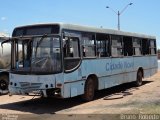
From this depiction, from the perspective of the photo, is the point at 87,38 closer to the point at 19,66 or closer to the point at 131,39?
the point at 19,66

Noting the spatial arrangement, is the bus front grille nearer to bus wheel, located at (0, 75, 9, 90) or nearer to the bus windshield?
the bus windshield

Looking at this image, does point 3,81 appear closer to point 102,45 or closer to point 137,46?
point 102,45

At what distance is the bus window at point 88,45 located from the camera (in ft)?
47.3

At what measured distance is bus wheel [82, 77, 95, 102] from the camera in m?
14.4

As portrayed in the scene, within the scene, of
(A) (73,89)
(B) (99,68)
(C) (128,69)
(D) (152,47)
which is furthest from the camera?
(D) (152,47)

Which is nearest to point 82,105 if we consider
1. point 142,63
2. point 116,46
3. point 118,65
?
point 118,65

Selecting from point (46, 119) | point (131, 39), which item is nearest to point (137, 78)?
point (131, 39)

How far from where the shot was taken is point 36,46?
A: 1338 cm

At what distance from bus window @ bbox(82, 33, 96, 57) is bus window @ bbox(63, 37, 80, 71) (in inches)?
21.8

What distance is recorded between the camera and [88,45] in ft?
48.2

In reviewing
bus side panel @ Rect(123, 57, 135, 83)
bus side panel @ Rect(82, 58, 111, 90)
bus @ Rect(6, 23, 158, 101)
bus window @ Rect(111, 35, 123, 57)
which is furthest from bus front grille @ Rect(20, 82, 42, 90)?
bus side panel @ Rect(123, 57, 135, 83)

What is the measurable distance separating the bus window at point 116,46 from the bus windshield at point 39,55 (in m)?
4.57

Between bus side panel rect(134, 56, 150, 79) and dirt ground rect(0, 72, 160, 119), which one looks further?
bus side panel rect(134, 56, 150, 79)

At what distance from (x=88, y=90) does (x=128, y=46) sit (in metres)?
5.09
